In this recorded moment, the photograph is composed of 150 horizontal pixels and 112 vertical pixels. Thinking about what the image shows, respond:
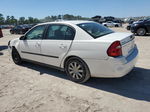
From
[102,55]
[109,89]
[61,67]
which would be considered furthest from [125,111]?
[61,67]

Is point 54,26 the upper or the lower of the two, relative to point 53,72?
upper

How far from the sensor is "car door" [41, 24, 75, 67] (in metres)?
4.21

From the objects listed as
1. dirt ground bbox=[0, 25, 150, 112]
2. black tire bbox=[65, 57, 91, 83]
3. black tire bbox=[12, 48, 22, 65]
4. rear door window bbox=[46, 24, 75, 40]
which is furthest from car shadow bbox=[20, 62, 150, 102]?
black tire bbox=[12, 48, 22, 65]

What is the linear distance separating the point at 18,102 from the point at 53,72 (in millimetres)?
1825

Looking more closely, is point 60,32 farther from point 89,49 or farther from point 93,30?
point 89,49

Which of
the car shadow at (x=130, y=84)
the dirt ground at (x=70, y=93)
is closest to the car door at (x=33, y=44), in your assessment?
the dirt ground at (x=70, y=93)

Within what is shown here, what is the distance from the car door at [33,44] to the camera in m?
4.95

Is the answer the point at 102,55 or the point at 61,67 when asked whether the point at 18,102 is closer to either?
the point at 61,67

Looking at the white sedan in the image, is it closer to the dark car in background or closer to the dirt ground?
the dirt ground

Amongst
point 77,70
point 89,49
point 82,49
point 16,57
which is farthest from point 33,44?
point 89,49

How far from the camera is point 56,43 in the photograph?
14.4ft

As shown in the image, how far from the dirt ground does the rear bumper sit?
42cm

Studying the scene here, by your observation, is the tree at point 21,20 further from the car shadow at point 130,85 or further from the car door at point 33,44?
the car shadow at point 130,85

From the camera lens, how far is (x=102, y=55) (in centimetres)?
359
